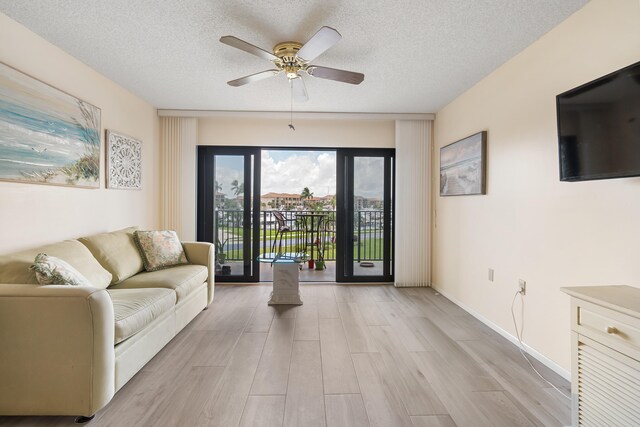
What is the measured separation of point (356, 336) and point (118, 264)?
2205 mm

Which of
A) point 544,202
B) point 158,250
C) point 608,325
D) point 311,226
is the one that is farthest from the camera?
point 311,226

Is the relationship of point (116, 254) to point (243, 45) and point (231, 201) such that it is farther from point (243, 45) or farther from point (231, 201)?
point (243, 45)

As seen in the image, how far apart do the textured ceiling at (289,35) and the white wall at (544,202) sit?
219 millimetres

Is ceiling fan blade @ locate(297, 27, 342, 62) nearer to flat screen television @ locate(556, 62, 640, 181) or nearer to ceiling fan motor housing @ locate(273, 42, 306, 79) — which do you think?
ceiling fan motor housing @ locate(273, 42, 306, 79)

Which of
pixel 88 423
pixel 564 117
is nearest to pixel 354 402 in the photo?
pixel 88 423

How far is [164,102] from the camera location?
3.92 metres

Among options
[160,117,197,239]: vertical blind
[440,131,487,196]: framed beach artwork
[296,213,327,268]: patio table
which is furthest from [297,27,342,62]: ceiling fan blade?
[296,213,327,268]: patio table

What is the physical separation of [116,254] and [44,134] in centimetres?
110

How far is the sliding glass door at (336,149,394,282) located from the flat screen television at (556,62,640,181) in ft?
8.67

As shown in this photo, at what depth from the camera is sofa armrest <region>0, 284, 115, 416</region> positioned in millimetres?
1582

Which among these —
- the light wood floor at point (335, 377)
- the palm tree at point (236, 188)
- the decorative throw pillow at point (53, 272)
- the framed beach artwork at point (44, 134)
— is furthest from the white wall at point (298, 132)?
the decorative throw pillow at point (53, 272)

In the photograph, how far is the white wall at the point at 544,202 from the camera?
175cm

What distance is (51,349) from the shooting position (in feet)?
5.26

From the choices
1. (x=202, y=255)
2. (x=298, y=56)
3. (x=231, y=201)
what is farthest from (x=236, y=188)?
(x=298, y=56)
